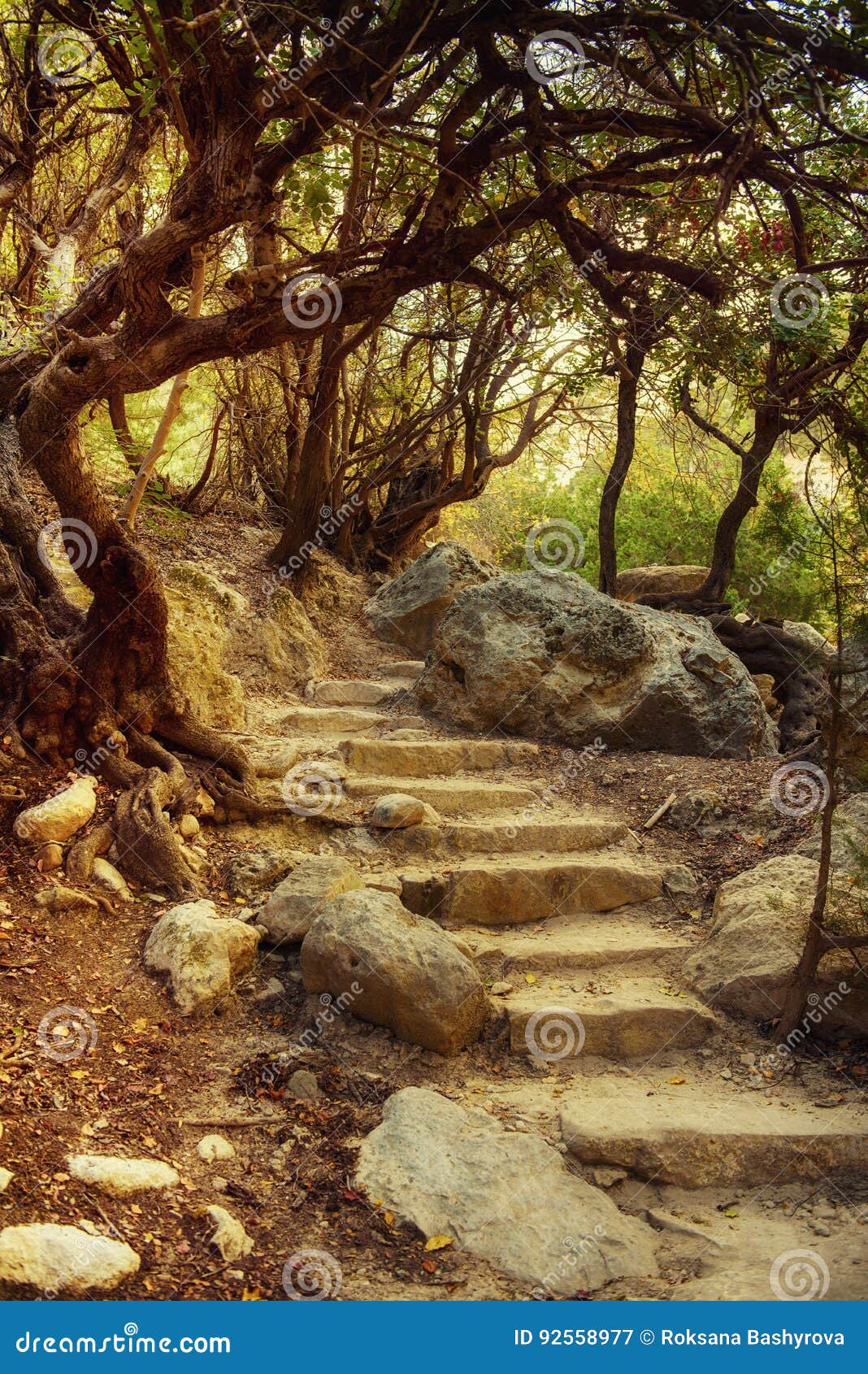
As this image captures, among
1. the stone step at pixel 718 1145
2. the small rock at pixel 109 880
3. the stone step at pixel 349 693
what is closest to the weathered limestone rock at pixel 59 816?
the small rock at pixel 109 880

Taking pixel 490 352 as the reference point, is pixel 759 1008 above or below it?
below

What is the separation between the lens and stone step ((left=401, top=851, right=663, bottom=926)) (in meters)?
4.95

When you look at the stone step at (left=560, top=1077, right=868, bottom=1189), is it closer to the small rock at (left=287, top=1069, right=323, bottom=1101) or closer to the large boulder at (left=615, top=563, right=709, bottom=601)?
the small rock at (left=287, top=1069, right=323, bottom=1101)

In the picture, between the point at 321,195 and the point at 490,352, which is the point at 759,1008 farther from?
the point at 490,352

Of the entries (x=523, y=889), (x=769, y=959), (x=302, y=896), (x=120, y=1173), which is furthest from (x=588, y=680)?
(x=120, y=1173)

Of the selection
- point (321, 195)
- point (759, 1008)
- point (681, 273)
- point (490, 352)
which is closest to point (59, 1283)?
point (759, 1008)

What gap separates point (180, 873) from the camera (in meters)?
4.67

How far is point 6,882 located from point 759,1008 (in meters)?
3.29

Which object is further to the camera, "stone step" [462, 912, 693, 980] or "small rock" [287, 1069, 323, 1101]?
"stone step" [462, 912, 693, 980]

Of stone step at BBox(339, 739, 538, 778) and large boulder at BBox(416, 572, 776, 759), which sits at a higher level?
large boulder at BBox(416, 572, 776, 759)

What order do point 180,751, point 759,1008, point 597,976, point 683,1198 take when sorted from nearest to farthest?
1. point 683,1198
2. point 759,1008
3. point 597,976
4. point 180,751

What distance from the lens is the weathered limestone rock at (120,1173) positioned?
2945 millimetres

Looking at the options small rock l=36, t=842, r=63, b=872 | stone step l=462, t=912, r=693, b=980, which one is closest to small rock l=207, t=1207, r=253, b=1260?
stone step l=462, t=912, r=693, b=980

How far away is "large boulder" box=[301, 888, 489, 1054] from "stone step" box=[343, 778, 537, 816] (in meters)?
1.68
